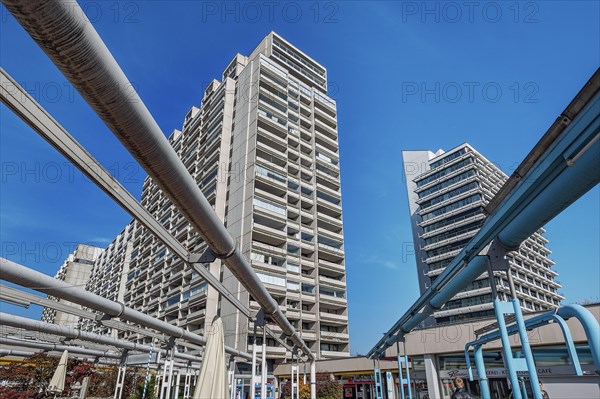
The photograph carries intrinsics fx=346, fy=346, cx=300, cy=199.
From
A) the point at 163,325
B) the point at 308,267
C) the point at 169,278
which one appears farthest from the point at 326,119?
the point at 163,325

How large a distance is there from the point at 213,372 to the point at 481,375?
7.56 meters

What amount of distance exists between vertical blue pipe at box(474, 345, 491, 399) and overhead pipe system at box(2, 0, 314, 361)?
7.70 meters

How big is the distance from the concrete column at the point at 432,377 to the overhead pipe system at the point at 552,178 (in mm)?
22591

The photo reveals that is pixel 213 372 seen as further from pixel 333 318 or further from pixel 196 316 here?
pixel 333 318

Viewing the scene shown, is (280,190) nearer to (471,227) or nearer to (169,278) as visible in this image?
(169,278)

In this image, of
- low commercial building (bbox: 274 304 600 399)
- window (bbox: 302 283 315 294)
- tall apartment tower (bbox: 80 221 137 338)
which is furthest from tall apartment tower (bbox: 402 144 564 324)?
tall apartment tower (bbox: 80 221 137 338)

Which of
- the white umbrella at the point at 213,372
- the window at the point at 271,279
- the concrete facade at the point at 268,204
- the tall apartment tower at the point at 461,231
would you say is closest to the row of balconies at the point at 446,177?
the tall apartment tower at the point at 461,231

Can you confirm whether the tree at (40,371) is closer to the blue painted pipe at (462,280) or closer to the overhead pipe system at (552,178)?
the blue painted pipe at (462,280)

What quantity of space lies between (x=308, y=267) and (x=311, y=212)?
880cm

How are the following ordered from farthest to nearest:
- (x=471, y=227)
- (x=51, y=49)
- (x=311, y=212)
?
(x=471, y=227) < (x=311, y=212) < (x=51, y=49)

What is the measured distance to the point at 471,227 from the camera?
63.8 meters

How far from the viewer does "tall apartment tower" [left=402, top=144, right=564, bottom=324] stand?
61.3 meters

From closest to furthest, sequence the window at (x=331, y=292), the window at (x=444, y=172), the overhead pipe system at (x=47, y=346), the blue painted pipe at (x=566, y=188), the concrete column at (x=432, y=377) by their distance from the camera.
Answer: the blue painted pipe at (x=566, y=188) < the overhead pipe system at (x=47, y=346) < the concrete column at (x=432, y=377) < the window at (x=331, y=292) < the window at (x=444, y=172)

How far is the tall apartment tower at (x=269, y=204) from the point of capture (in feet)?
141
